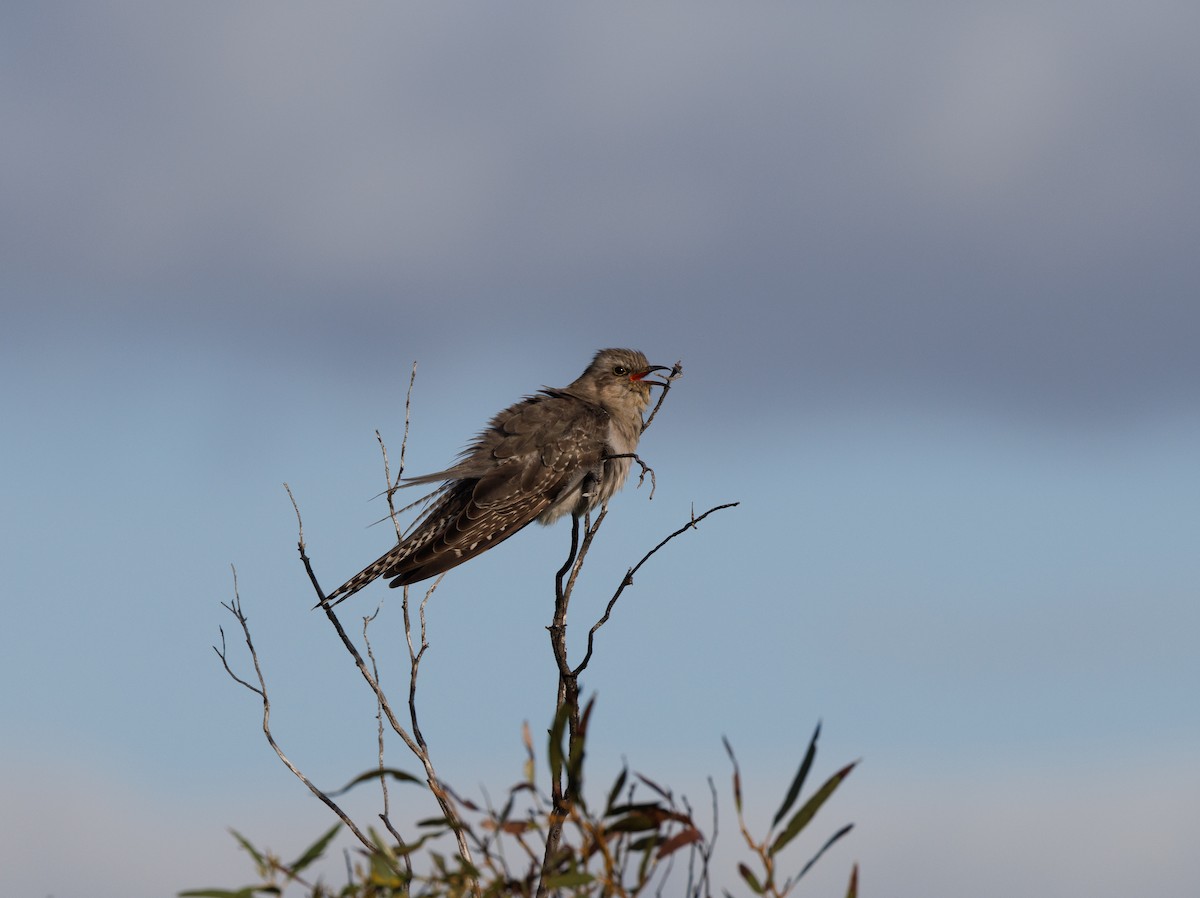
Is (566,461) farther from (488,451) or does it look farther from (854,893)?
(854,893)

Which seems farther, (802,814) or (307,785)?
(307,785)

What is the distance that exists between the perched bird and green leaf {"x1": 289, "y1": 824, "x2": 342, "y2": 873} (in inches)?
221

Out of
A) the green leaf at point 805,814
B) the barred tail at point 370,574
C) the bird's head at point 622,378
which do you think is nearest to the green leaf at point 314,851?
the green leaf at point 805,814

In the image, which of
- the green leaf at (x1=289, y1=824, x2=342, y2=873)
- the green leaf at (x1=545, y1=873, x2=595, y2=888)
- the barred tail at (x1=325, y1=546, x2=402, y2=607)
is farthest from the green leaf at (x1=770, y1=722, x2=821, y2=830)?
the barred tail at (x1=325, y1=546, x2=402, y2=607)

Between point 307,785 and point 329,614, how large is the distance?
3.60 feet

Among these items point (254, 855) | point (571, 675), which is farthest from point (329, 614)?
point (254, 855)

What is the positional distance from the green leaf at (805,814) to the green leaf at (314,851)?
3.71ft

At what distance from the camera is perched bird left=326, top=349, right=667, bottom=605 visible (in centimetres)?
941

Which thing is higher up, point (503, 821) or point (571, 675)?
point (571, 675)

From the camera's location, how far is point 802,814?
3.14 meters

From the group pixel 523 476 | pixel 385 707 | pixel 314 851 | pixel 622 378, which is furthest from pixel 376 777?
pixel 622 378

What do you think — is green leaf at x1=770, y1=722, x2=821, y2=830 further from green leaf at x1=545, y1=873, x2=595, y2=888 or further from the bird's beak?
the bird's beak

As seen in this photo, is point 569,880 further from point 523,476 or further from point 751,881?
point 523,476

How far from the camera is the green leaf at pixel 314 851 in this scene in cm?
321
